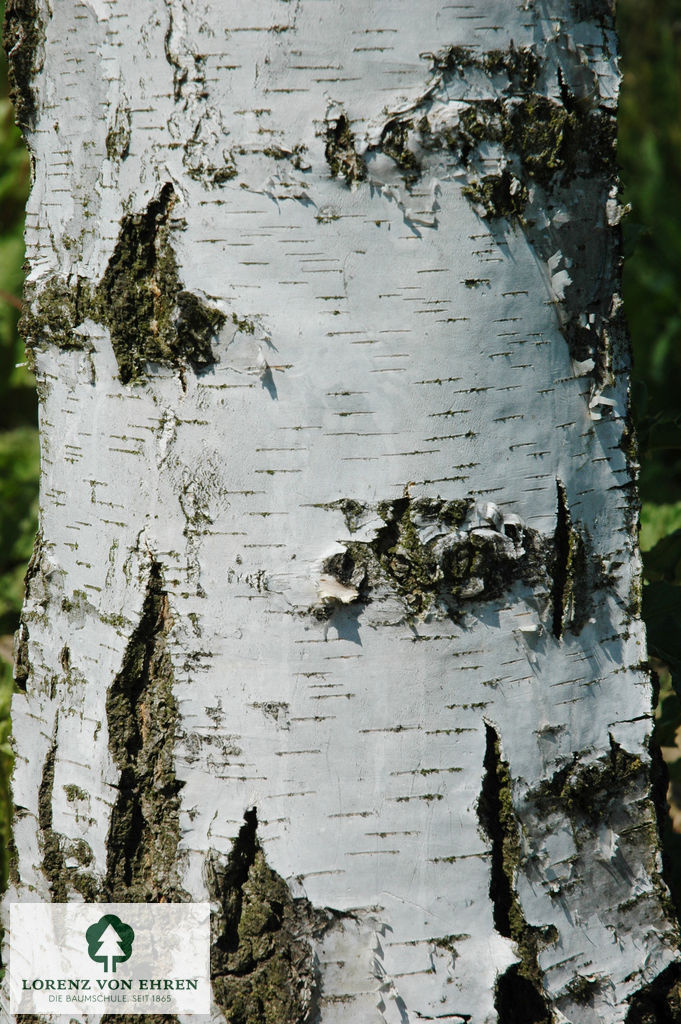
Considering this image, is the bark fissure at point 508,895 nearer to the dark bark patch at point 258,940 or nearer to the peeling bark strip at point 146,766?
the dark bark patch at point 258,940

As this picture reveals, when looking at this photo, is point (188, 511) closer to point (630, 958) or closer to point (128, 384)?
point (128, 384)

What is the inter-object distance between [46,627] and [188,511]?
430 mm

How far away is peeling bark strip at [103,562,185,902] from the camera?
131cm

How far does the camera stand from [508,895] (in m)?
1.27

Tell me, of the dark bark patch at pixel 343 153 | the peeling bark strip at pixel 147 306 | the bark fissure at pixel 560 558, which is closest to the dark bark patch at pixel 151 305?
the peeling bark strip at pixel 147 306

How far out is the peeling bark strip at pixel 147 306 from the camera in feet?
4.05

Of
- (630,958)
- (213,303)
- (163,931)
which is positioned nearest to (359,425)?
(213,303)

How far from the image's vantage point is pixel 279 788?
4.11 ft

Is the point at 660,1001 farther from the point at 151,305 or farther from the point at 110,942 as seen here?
the point at 151,305

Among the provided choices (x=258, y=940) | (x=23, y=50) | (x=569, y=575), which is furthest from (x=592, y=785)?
(x=23, y=50)

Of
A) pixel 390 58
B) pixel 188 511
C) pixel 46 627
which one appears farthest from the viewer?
pixel 46 627

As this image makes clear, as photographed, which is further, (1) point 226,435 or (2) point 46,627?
(2) point 46,627

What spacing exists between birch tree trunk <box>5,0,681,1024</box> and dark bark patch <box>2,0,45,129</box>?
0.06 metres

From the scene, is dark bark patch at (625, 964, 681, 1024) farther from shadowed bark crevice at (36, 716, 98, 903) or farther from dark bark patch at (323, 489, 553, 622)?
shadowed bark crevice at (36, 716, 98, 903)
